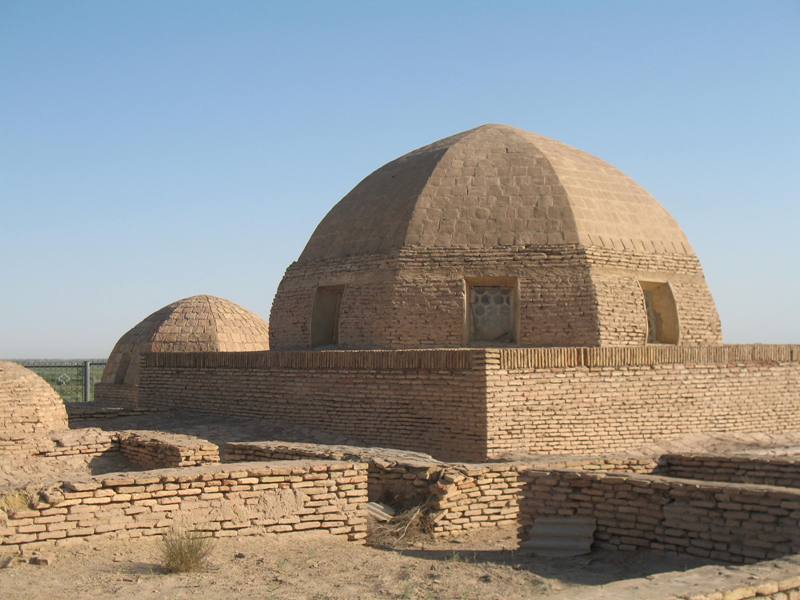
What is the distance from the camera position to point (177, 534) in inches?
254

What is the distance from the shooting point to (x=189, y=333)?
19.6m

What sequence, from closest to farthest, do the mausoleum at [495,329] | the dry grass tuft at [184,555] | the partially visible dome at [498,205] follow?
the dry grass tuft at [184,555] → the mausoleum at [495,329] → the partially visible dome at [498,205]

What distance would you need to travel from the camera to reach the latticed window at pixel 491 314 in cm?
1228

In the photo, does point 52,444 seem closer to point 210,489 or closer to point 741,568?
point 210,489

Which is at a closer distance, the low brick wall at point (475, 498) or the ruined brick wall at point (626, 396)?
the low brick wall at point (475, 498)

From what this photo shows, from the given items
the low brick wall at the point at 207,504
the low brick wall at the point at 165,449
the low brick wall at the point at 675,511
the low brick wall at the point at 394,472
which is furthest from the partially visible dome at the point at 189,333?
the low brick wall at the point at 675,511

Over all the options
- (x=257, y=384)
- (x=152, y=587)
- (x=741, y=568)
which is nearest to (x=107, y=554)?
(x=152, y=587)

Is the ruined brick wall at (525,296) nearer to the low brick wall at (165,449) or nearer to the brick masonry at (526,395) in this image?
the brick masonry at (526,395)

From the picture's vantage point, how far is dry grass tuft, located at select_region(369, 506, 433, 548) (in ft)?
25.1

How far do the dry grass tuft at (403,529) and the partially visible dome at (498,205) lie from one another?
5.24 m

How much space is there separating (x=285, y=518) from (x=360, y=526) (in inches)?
24.8

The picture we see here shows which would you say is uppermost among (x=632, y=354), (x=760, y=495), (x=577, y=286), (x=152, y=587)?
(x=577, y=286)

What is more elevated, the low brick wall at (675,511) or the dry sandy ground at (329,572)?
the low brick wall at (675,511)

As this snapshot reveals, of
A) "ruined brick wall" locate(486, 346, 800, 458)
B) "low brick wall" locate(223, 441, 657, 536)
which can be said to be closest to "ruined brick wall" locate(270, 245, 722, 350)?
"ruined brick wall" locate(486, 346, 800, 458)
